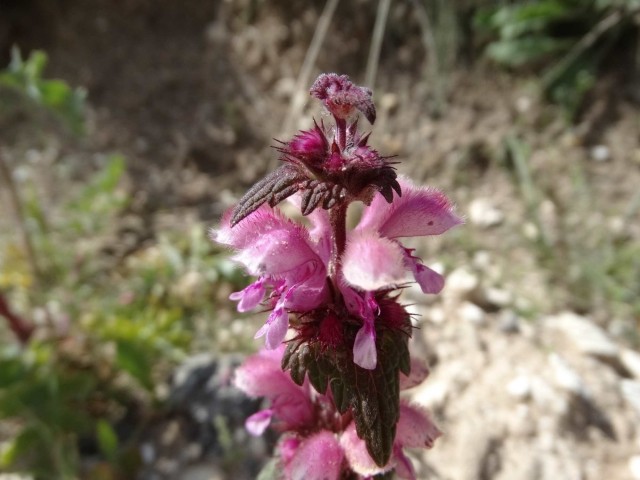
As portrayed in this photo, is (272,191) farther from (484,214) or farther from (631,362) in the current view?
(484,214)

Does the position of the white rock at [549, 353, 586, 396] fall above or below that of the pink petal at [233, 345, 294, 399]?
below

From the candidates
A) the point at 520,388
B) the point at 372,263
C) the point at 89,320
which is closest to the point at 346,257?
the point at 372,263

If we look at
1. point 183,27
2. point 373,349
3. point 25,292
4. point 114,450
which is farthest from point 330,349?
point 183,27

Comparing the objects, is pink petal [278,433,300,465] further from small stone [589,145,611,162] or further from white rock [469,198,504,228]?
small stone [589,145,611,162]

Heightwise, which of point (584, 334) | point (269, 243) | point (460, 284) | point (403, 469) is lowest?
point (584, 334)

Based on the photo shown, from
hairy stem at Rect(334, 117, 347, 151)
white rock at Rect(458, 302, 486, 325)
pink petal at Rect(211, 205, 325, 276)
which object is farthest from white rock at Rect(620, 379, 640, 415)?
hairy stem at Rect(334, 117, 347, 151)

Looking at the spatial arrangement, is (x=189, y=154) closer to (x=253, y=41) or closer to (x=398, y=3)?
(x=253, y=41)
